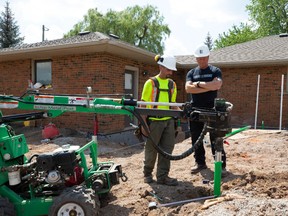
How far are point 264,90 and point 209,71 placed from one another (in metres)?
9.19

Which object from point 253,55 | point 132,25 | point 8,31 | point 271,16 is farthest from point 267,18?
point 8,31

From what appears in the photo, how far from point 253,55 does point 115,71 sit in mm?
6431

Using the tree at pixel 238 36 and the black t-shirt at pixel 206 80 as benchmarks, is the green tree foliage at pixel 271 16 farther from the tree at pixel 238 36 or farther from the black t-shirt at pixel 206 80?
the black t-shirt at pixel 206 80

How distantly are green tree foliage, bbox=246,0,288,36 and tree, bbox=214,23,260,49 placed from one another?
1122 mm

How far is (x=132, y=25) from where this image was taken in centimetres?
3256

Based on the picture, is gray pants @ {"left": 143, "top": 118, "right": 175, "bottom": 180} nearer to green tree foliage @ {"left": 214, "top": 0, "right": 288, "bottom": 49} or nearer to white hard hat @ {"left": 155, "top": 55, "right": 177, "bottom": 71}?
white hard hat @ {"left": 155, "top": 55, "right": 177, "bottom": 71}

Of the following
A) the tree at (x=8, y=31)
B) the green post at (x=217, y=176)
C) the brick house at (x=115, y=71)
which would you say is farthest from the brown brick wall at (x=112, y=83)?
the tree at (x=8, y=31)

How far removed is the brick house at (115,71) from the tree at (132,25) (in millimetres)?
18744

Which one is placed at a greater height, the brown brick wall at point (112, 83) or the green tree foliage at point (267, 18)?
the green tree foliage at point (267, 18)

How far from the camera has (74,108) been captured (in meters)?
3.36

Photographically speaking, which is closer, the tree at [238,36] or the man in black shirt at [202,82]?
the man in black shirt at [202,82]

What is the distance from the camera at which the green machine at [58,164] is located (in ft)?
10.8

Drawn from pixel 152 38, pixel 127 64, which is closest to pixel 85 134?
pixel 127 64

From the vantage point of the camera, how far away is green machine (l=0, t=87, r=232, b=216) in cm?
329
